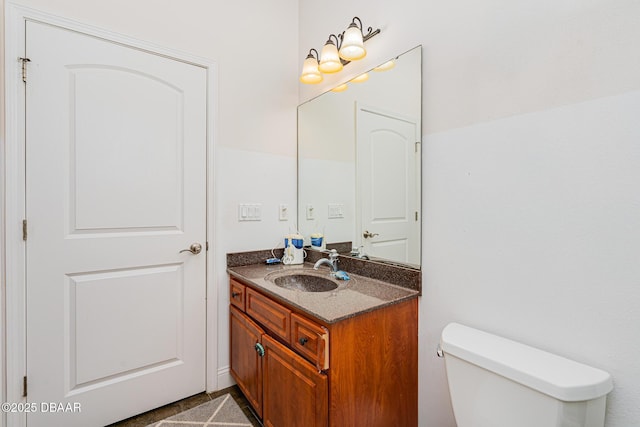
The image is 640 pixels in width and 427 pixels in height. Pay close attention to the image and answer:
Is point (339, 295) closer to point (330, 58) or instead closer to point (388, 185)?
point (388, 185)

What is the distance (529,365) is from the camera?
90cm

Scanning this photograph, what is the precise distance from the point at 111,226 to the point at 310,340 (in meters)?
1.23

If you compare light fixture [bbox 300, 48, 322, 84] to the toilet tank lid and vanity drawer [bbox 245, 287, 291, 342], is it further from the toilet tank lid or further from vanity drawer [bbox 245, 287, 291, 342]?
the toilet tank lid

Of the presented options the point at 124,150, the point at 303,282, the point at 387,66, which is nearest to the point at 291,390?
the point at 303,282

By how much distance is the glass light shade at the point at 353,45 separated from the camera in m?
1.53

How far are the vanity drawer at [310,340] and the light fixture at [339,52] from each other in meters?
1.33

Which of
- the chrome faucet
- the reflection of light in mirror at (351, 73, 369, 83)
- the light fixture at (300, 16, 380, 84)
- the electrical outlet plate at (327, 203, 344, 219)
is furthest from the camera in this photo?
the electrical outlet plate at (327, 203, 344, 219)

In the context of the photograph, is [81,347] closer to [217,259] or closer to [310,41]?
[217,259]

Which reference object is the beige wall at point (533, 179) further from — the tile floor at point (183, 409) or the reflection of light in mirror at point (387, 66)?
the tile floor at point (183, 409)

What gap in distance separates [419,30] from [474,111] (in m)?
0.52

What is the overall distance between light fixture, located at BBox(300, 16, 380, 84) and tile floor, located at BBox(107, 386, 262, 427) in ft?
6.59

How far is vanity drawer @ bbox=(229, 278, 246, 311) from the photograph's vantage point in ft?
5.72

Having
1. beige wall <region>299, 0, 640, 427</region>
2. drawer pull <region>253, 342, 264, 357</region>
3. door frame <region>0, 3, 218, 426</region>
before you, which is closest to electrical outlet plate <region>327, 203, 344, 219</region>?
beige wall <region>299, 0, 640, 427</region>

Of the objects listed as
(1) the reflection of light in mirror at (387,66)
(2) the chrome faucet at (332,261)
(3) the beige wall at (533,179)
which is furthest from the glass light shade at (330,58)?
(2) the chrome faucet at (332,261)
